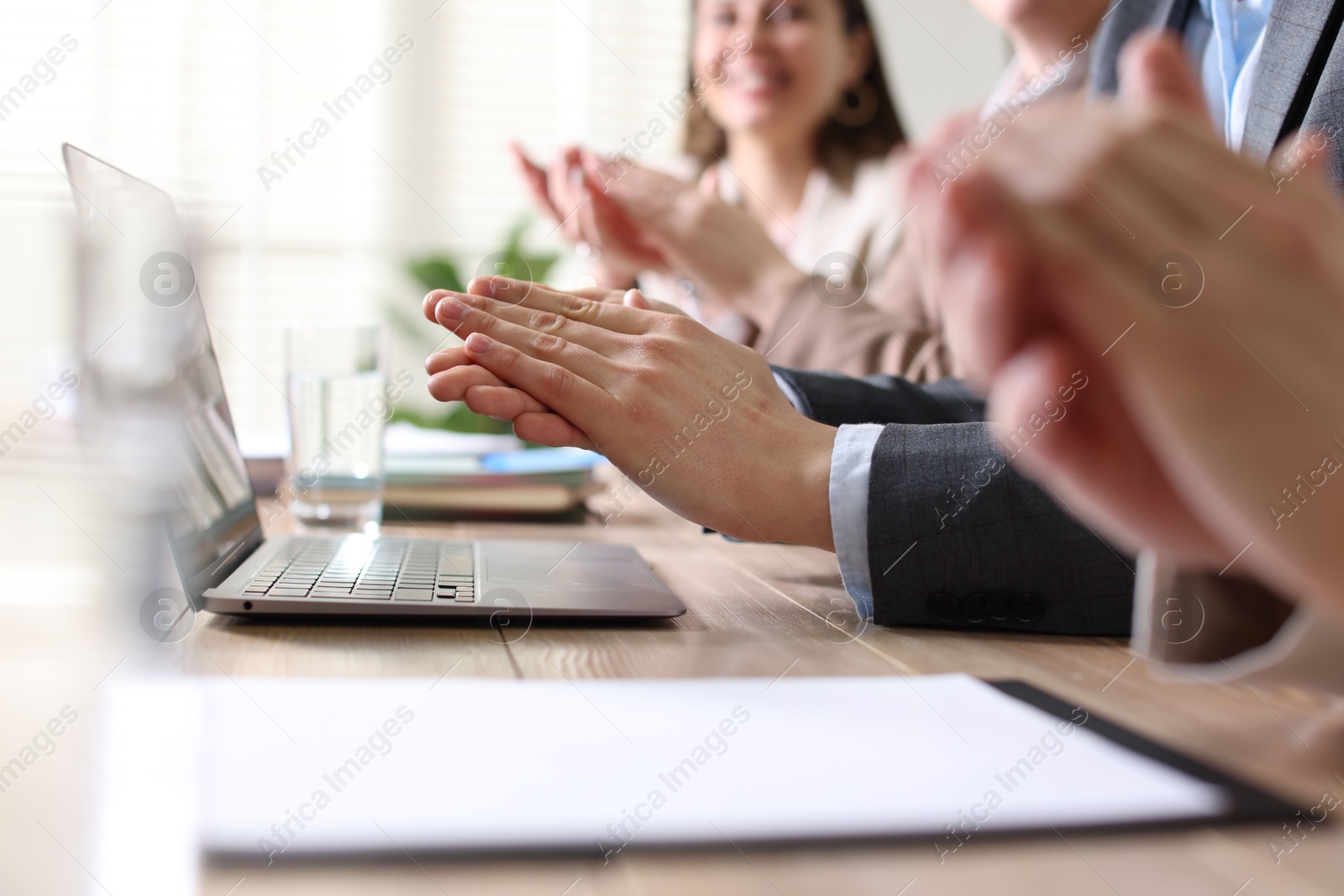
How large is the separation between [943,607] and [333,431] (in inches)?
28.3

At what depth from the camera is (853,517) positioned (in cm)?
72

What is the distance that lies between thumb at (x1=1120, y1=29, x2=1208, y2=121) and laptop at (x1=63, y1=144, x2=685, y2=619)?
454 millimetres

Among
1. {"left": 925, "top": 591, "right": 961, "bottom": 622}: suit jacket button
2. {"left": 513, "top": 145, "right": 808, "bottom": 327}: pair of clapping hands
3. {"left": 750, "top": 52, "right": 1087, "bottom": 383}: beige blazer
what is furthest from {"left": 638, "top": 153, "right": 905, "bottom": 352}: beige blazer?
{"left": 925, "top": 591, "right": 961, "bottom": 622}: suit jacket button

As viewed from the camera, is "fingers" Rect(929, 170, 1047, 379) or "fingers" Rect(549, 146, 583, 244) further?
"fingers" Rect(549, 146, 583, 244)

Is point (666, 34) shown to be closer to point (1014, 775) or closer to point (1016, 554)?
point (1016, 554)

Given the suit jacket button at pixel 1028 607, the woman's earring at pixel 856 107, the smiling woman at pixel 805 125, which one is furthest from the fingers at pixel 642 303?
the woman's earring at pixel 856 107

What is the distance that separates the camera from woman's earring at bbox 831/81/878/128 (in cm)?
239

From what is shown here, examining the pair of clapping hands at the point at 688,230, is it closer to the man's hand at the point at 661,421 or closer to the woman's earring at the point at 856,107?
the man's hand at the point at 661,421

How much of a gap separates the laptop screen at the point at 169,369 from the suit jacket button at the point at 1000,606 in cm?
50

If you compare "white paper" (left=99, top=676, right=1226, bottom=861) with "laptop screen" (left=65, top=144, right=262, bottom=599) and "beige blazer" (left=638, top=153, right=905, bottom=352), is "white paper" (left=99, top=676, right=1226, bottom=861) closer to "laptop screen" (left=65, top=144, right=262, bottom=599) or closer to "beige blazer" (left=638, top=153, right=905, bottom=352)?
"laptop screen" (left=65, top=144, right=262, bottom=599)

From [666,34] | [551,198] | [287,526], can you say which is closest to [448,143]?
[666,34]

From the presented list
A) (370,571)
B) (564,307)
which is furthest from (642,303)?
(370,571)

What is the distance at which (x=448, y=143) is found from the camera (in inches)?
144

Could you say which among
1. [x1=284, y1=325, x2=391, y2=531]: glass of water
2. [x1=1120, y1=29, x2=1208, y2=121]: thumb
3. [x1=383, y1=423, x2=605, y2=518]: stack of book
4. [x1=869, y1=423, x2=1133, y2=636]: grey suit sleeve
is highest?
[x1=1120, y1=29, x2=1208, y2=121]: thumb
